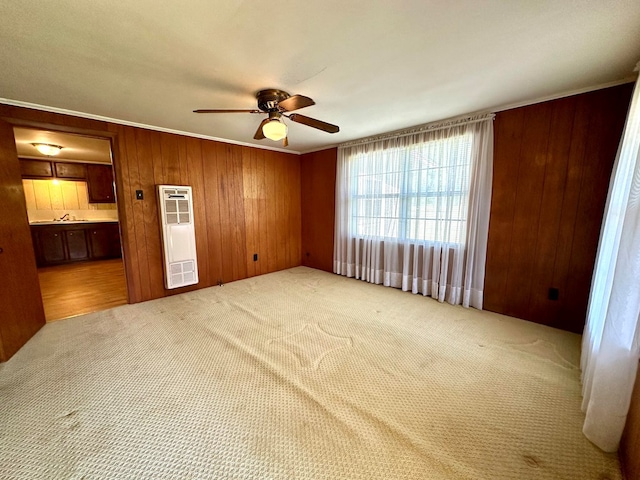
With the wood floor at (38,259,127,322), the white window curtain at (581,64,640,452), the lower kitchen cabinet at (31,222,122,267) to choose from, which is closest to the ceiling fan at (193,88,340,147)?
the white window curtain at (581,64,640,452)

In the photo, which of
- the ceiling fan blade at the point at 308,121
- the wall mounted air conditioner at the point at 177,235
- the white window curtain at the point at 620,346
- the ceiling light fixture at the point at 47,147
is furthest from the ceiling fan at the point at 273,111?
the ceiling light fixture at the point at 47,147

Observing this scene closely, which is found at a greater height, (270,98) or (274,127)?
(270,98)

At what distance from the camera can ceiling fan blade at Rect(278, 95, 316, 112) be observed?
1.84 metres

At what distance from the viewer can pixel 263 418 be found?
1521 mm

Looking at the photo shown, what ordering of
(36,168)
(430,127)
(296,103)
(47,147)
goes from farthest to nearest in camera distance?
1. (36,168)
2. (47,147)
3. (430,127)
4. (296,103)

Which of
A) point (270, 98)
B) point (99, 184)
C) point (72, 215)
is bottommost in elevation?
point (72, 215)

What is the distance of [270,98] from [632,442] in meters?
3.05

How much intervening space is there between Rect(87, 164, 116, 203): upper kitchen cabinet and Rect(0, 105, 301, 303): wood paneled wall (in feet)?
12.4

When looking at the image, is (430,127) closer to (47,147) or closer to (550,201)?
(550,201)

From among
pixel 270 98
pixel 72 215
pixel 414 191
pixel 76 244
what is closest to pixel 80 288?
pixel 76 244

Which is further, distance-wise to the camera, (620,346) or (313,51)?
(313,51)

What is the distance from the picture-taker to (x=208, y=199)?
3.88 metres

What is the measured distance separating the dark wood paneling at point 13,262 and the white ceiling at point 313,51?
64 cm

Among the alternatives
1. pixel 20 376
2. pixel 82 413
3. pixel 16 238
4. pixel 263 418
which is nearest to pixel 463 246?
pixel 263 418
